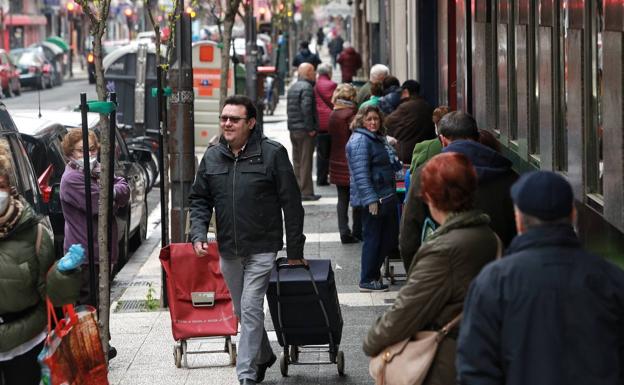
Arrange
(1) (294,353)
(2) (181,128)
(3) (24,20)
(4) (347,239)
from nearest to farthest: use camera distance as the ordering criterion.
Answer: (1) (294,353) < (2) (181,128) < (4) (347,239) < (3) (24,20)

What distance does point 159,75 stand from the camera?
11.6m

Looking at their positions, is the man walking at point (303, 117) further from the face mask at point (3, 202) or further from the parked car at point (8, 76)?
the parked car at point (8, 76)

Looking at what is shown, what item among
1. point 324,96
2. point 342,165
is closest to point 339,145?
point 342,165

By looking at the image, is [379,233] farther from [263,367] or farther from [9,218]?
[9,218]

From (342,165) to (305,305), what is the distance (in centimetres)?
678

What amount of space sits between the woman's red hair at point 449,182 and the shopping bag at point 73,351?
1836 mm

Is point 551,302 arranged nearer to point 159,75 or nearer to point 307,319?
point 307,319

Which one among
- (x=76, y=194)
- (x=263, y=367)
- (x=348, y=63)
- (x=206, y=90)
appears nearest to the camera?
(x=263, y=367)

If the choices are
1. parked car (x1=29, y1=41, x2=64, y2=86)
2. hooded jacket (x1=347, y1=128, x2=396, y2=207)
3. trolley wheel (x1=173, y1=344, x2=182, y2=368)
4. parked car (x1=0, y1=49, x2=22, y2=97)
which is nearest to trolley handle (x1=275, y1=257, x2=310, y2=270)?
trolley wheel (x1=173, y1=344, x2=182, y2=368)

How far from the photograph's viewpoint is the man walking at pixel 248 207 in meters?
8.30

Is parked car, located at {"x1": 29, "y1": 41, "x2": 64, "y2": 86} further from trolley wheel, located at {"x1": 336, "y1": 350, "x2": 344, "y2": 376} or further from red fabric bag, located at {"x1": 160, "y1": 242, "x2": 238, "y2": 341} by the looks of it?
trolley wheel, located at {"x1": 336, "y1": 350, "x2": 344, "y2": 376}

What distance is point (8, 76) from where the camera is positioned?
5119 cm

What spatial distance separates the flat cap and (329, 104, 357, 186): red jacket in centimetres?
1032

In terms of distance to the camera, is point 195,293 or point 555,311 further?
point 195,293
